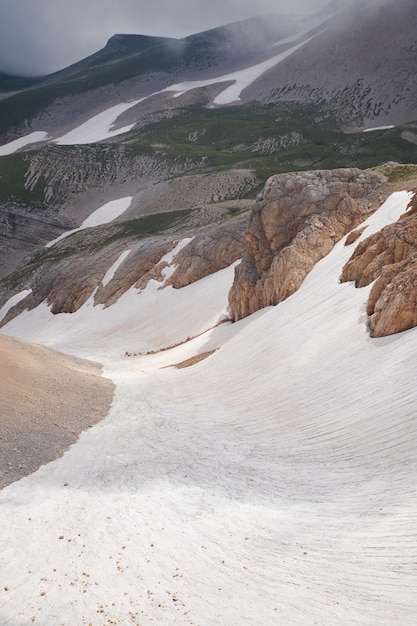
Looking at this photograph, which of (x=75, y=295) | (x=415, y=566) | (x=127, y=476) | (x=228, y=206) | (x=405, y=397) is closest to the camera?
(x=415, y=566)

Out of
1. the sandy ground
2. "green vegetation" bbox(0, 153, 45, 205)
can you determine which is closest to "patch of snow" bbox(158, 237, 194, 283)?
the sandy ground

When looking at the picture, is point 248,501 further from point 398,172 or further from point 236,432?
point 398,172

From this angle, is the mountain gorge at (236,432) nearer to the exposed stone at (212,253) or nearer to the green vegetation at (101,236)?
the exposed stone at (212,253)

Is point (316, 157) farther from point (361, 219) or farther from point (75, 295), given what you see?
point (361, 219)

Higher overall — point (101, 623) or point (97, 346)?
point (101, 623)

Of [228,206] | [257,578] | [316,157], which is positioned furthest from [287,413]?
[316,157]

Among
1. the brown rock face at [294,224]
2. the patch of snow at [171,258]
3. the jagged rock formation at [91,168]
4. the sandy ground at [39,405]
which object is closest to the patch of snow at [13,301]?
the patch of snow at [171,258]
